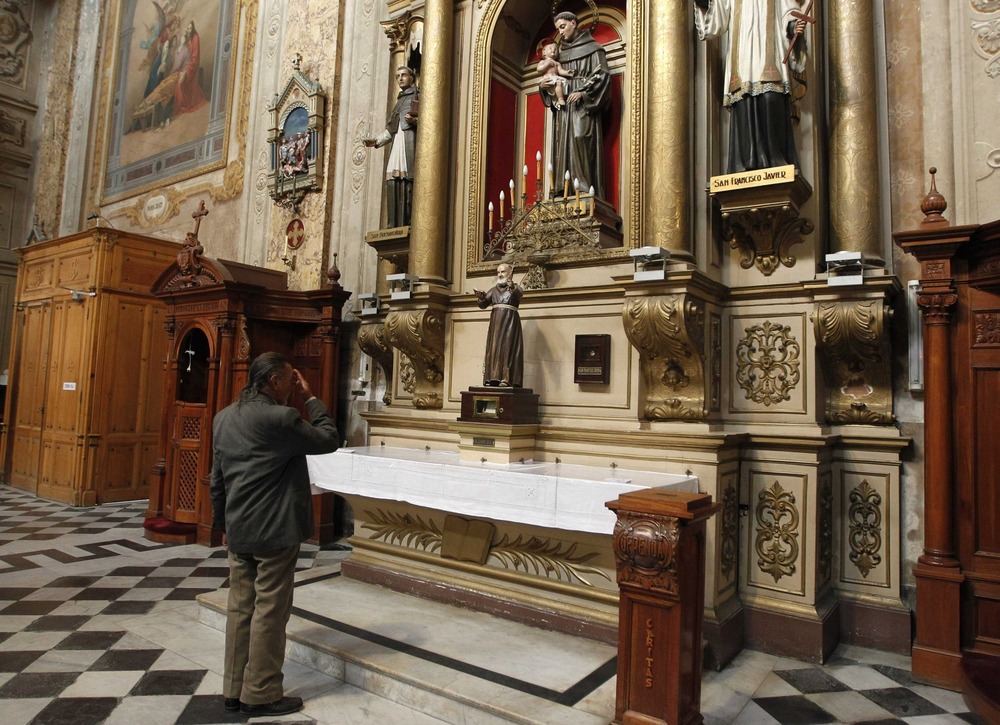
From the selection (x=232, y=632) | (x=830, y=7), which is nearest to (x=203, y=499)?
(x=232, y=632)

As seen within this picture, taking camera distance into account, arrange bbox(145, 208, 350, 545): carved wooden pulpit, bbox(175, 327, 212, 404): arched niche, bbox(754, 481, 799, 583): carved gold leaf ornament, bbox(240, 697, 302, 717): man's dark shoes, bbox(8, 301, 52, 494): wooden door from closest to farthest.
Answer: bbox(240, 697, 302, 717): man's dark shoes, bbox(754, 481, 799, 583): carved gold leaf ornament, bbox(145, 208, 350, 545): carved wooden pulpit, bbox(175, 327, 212, 404): arched niche, bbox(8, 301, 52, 494): wooden door

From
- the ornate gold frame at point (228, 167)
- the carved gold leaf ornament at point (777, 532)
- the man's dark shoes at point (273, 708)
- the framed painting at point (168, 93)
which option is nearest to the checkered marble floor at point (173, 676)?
the man's dark shoes at point (273, 708)

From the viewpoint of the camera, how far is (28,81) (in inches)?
458

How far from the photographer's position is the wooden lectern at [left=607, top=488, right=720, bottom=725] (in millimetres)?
2471

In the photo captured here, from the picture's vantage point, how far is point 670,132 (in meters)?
4.07

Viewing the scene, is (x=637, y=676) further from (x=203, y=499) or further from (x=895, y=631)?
(x=203, y=499)

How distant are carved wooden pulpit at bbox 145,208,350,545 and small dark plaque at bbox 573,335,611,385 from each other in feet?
9.15

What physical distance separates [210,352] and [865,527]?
532cm

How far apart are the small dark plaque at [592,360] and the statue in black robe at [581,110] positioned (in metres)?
1.06

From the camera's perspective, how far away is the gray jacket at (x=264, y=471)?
2.74 meters

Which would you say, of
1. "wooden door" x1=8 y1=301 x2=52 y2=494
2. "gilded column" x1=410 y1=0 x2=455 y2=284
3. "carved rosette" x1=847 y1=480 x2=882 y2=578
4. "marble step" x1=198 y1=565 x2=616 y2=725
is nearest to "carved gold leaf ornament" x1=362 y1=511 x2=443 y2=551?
"marble step" x1=198 y1=565 x2=616 y2=725

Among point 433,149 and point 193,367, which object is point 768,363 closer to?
point 433,149

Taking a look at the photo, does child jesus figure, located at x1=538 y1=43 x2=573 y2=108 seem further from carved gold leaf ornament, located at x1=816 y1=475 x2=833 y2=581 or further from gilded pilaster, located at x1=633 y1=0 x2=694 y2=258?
carved gold leaf ornament, located at x1=816 y1=475 x2=833 y2=581

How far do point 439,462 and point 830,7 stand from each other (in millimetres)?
3613
